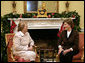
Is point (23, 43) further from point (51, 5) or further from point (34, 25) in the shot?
point (51, 5)

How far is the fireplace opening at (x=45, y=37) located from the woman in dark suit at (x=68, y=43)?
120 inches

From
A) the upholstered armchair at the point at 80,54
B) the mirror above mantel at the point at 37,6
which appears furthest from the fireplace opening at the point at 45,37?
the upholstered armchair at the point at 80,54

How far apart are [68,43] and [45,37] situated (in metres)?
3.23

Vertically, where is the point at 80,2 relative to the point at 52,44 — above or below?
above

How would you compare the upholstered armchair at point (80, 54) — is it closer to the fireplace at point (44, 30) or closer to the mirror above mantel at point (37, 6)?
the fireplace at point (44, 30)

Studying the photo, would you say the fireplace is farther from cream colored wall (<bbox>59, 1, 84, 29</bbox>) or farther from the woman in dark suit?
the woman in dark suit

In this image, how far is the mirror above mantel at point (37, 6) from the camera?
675 cm

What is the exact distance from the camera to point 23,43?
3896 millimetres

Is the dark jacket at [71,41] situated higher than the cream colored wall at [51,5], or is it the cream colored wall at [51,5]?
the cream colored wall at [51,5]

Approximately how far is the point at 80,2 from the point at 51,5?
97 cm

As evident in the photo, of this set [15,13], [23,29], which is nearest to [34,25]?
[15,13]

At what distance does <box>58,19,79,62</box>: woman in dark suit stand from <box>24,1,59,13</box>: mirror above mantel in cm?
298

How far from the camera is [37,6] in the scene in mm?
6805

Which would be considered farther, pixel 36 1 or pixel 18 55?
pixel 36 1
